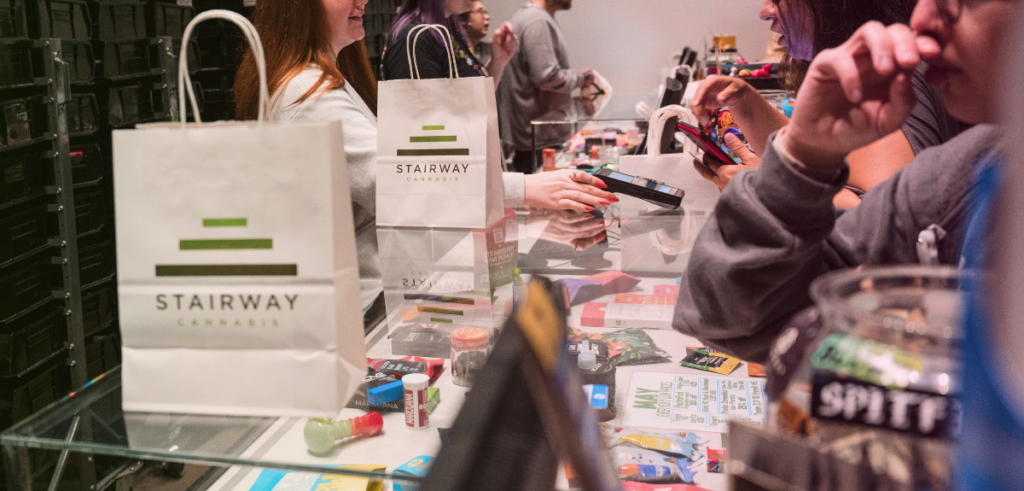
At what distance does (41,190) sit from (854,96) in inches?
88.4

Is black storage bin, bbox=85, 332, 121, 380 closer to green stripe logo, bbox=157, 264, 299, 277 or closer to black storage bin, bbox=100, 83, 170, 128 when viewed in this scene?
black storage bin, bbox=100, 83, 170, 128

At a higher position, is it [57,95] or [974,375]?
[57,95]

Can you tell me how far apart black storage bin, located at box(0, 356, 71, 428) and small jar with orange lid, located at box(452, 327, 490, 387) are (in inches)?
61.0

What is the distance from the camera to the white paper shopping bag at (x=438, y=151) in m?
1.18

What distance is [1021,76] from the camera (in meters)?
0.26

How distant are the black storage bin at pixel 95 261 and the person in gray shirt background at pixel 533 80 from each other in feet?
8.95

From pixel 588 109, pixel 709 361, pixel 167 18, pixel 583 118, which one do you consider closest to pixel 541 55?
pixel 588 109

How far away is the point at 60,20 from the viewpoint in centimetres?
209

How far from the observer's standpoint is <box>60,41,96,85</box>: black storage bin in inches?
83.0

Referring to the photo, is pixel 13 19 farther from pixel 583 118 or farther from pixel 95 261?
pixel 583 118

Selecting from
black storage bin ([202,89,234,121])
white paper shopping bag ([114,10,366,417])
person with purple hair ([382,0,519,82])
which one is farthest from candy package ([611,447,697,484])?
black storage bin ([202,89,234,121])

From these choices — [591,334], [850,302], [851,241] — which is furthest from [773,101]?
[850,302]

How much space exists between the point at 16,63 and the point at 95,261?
69cm

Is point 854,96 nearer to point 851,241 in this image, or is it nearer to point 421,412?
point 851,241
